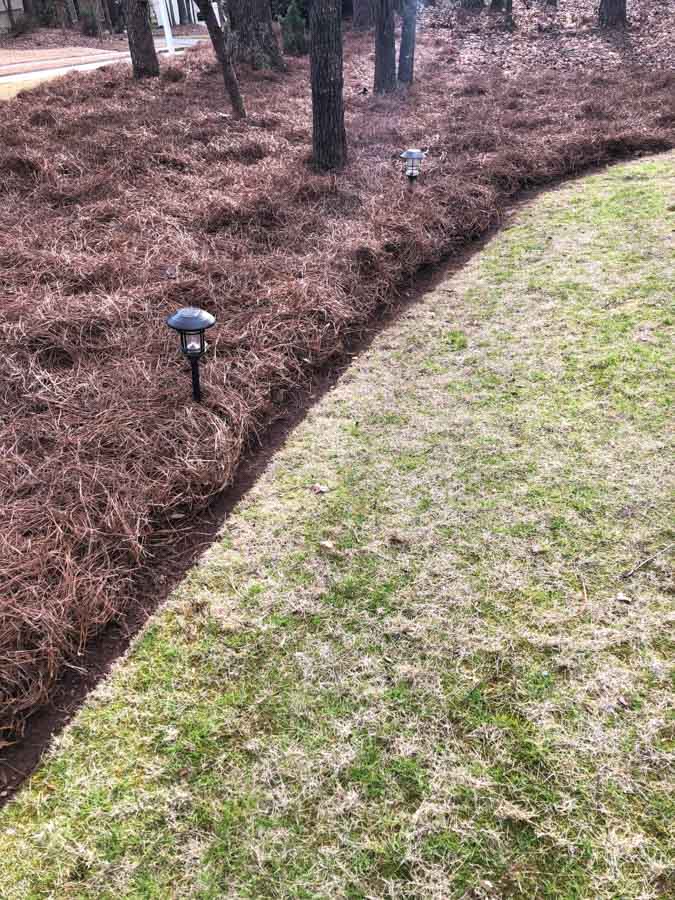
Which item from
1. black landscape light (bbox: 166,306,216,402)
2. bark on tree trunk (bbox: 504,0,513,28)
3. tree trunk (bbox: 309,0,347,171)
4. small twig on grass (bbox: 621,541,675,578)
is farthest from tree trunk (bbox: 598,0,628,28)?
small twig on grass (bbox: 621,541,675,578)

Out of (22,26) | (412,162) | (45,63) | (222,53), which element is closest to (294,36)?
(45,63)

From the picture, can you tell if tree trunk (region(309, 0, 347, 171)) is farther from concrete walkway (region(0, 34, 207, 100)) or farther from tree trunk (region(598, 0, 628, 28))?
tree trunk (region(598, 0, 628, 28))

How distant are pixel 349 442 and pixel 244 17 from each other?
33.6 ft

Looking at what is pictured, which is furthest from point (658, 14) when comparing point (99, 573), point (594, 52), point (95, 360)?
point (99, 573)

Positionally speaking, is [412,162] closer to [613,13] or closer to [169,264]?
[169,264]

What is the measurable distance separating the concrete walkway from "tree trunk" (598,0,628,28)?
958cm

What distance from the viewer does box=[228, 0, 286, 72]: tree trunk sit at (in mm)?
10164

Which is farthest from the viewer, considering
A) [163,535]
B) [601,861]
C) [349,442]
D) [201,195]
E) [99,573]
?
[201,195]

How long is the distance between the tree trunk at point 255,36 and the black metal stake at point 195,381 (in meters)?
9.76

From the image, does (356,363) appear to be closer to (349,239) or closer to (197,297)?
(197,297)

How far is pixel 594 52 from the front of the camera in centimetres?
1162

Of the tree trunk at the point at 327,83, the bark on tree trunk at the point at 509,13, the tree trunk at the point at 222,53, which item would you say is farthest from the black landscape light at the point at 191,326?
the bark on tree trunk at the point at 509,13

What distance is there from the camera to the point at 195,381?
10.6 feet

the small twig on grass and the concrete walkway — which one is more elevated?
the concrete walkway
